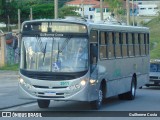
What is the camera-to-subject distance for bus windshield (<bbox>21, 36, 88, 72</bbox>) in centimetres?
1934

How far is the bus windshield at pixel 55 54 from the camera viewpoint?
63.5ft

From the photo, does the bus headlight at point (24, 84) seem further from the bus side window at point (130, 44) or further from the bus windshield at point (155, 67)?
the bus windshield at point (155, 67)

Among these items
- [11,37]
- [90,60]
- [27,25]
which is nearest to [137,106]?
[90,60]

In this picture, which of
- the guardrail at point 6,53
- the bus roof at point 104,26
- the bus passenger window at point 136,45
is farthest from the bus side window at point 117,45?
the guardrail at point 6,53

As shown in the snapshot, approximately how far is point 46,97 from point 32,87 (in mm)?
538

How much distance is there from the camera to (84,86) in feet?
63.4

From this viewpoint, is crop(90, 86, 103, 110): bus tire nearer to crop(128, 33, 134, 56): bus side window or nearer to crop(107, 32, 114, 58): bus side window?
crop(107, 32, 114, 58): bus side window

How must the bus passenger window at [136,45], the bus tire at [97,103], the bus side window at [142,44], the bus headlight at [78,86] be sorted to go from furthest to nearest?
the bus side window at [142,44]
the bus passenger window at [136,45]
the bus tire at [97,103]
the bus headlight at [78,86]

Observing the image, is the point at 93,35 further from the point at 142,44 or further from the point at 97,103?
the point at 142,44

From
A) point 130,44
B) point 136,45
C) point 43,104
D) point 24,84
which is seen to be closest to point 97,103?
point 43,104

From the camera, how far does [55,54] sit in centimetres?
1939

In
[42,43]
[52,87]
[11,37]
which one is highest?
[42,43]

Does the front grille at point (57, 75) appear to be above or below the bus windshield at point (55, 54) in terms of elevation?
below

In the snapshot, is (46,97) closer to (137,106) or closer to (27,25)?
(27,25)
